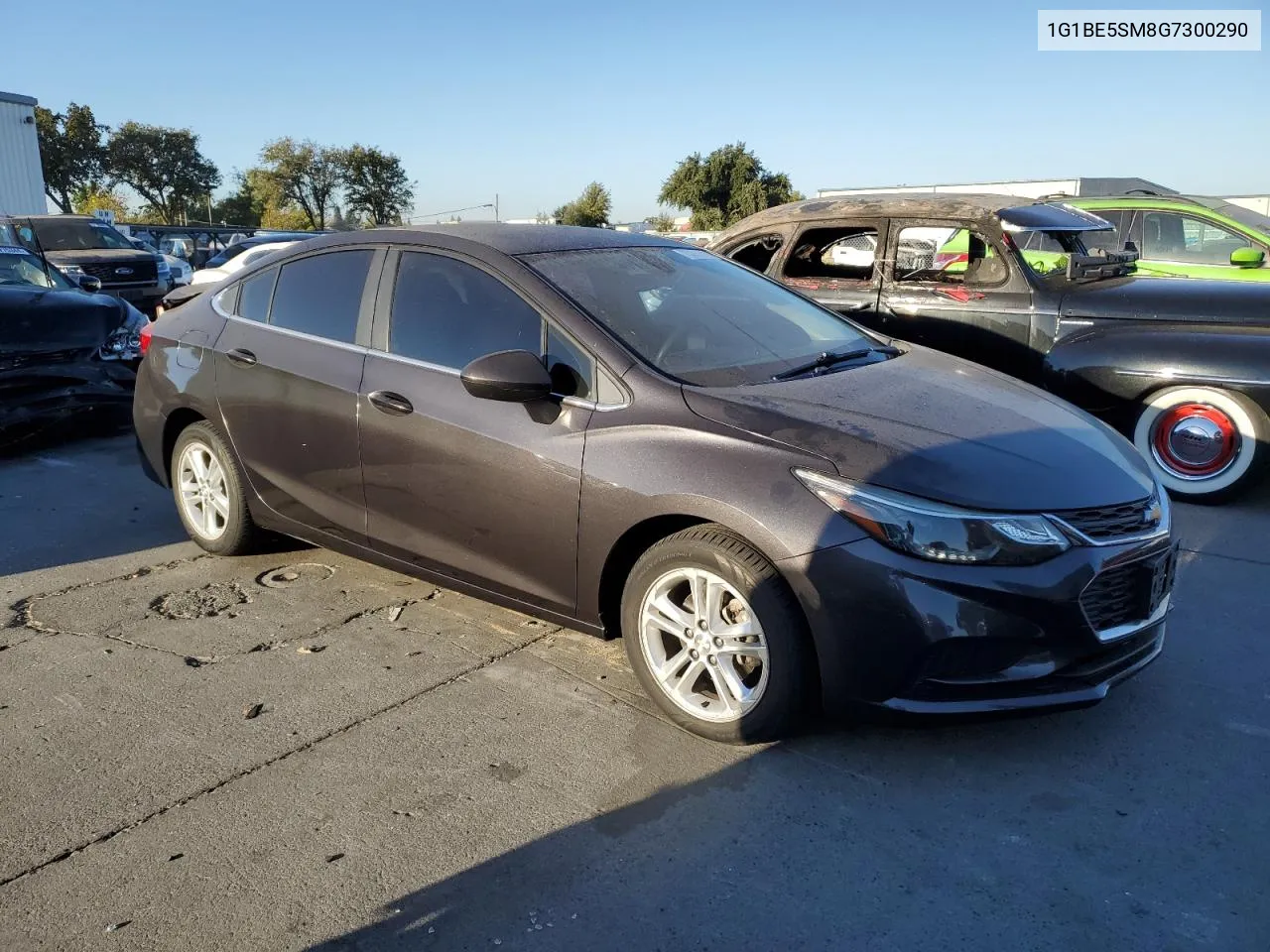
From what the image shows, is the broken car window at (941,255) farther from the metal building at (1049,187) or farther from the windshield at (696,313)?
the metal building at (1049,187)

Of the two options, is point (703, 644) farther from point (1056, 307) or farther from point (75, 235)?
point (75, 235)

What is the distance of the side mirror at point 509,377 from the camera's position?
3479mm

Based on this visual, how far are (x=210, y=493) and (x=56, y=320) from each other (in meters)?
3.46

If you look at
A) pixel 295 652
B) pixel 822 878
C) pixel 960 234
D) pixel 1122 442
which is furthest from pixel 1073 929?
pixel 960 234

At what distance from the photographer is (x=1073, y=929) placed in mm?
2420

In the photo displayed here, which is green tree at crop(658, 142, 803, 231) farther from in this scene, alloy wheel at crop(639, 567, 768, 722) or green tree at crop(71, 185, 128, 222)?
alloy wheel at crop(639, 567, 768, 722)

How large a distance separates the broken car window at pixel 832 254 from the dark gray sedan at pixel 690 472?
237 centimetres

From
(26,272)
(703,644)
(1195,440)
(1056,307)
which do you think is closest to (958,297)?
(1056,307)

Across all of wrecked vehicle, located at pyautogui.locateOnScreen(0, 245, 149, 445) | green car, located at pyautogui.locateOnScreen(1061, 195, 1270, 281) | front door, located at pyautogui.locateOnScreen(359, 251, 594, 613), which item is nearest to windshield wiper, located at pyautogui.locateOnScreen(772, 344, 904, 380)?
front door, located at pyautogui.locateOnScreen(359, 251, 594, 613)

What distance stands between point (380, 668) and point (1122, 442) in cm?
287

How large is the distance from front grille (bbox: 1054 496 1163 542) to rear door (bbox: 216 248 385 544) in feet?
8.76

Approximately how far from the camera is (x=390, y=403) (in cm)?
399

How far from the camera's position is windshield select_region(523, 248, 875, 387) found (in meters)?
3.68

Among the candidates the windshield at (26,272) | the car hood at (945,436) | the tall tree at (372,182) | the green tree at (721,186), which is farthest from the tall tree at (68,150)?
the car hood at (945,436)
